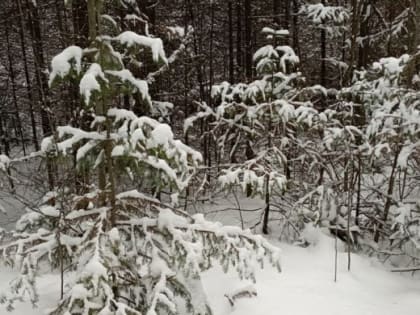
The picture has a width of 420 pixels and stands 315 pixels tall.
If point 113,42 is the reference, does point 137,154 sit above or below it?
below

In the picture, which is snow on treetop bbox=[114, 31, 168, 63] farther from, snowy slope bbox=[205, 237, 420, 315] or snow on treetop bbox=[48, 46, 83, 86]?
snowy slope bbox=[205, 237, 420, 315]

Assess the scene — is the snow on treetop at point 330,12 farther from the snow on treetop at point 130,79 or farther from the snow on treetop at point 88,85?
the snow on treetop at point 88,85

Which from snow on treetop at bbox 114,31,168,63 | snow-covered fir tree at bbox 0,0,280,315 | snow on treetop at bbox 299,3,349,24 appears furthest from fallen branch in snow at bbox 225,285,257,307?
snow on treetop at bbox 299,3,349,24

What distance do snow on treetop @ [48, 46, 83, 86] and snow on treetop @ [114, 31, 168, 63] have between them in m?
0.38

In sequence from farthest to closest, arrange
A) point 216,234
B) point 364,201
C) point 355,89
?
point 364,201 → point 355,89 → point 216,234

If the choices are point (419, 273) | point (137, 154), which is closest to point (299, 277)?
point (419, 273)

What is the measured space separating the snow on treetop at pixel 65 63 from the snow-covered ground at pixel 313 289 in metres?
2.77

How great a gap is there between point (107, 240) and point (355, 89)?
4664mm

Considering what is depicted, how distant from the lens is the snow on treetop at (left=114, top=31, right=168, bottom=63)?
3711mm

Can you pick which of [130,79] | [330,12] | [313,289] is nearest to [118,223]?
[130,79]

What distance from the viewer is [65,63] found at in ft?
11.7

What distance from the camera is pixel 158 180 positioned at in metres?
3.89

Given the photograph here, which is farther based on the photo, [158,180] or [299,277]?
[299,277]

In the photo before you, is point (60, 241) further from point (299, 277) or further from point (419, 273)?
point (419, 273)
